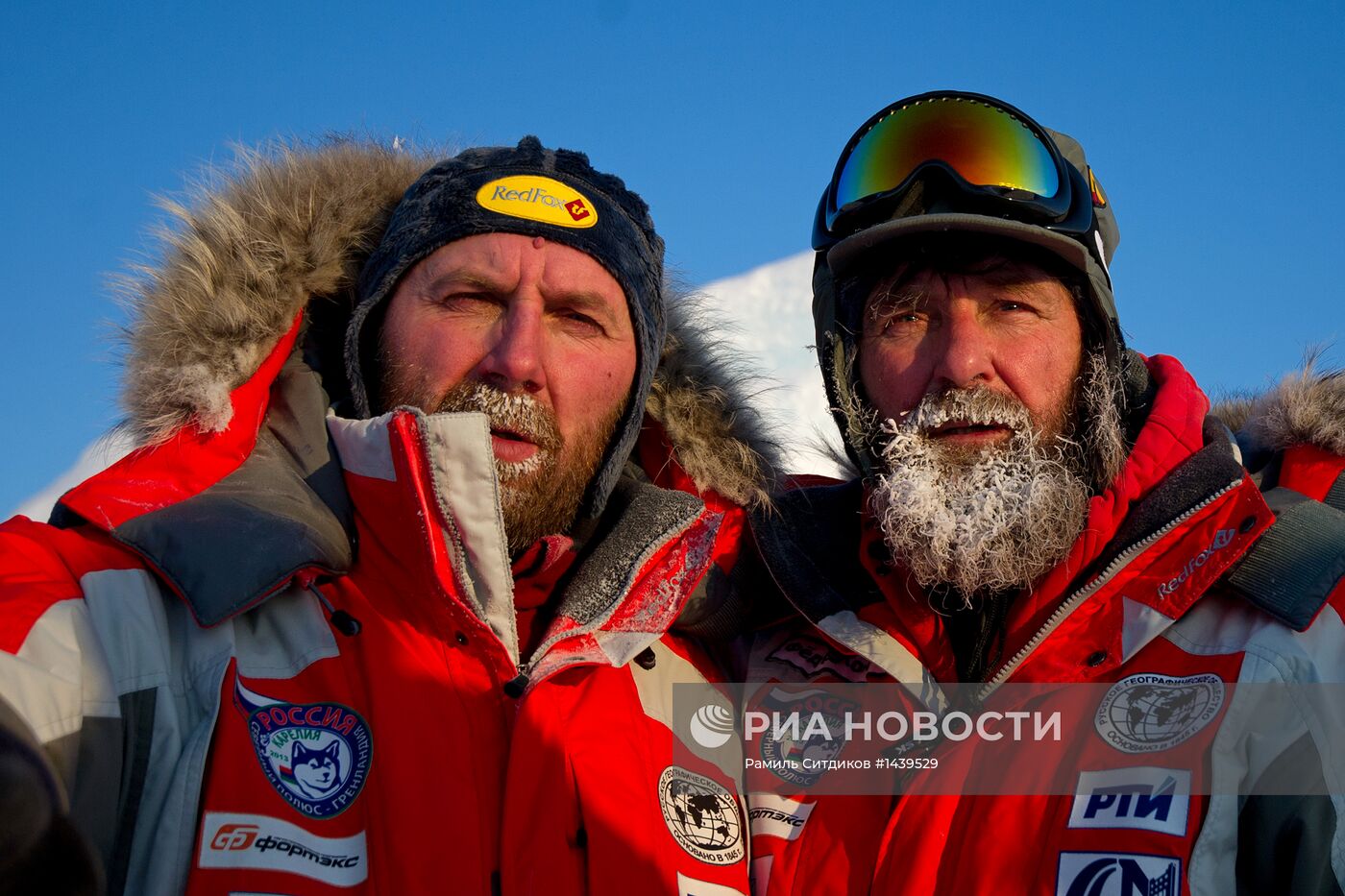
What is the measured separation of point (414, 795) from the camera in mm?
2264

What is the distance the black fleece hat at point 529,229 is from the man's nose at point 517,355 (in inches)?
11.2

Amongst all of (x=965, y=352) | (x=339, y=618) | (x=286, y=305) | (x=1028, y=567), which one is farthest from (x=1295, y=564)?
(x=286, y=305)

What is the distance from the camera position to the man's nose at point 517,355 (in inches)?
117

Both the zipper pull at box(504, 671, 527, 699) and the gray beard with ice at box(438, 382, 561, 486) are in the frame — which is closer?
the zipper pull at box(504, 671, 527, 699)

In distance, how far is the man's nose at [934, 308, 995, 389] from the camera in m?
3.04

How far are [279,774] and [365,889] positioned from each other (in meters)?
0.28

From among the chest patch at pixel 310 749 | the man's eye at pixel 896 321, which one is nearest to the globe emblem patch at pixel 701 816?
the chest patch at pixel 310 749

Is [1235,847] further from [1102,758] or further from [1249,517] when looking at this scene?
[1249,517]

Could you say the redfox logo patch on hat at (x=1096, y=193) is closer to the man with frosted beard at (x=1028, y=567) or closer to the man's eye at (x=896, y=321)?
the man with frosted beard at (x=1028, y=567)

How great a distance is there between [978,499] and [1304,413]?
792 mm

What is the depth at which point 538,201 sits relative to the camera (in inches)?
128

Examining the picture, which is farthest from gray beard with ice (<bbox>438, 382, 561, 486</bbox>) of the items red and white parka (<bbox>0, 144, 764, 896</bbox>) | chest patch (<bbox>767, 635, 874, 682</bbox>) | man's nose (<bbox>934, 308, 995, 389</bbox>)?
man's nose (<bbox>934, 308, 995, 389</bbox>)

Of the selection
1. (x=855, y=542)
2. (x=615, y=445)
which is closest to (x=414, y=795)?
(x=615, y=445)

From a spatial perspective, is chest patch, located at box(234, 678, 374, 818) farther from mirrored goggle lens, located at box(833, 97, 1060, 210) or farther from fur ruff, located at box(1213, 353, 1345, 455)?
fur ruff, located at box(1213, 353, 1345, 455)
